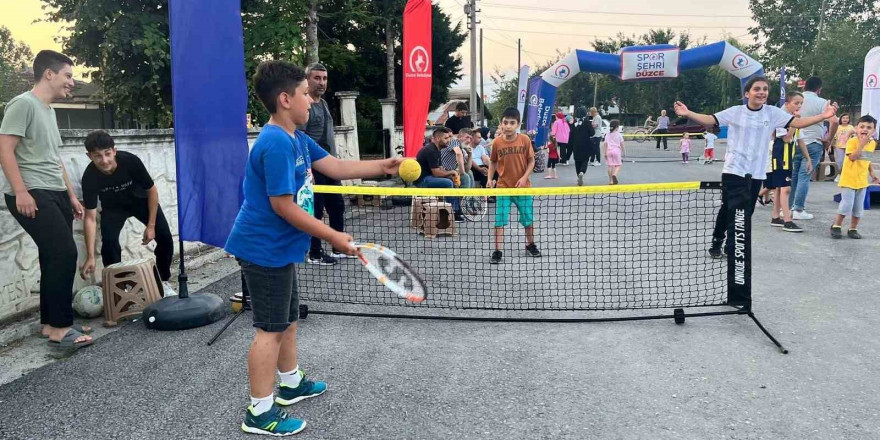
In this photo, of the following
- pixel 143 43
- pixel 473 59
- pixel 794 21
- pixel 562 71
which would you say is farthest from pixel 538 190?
pixel 794 21

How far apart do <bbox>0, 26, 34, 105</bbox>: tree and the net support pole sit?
5588 cm

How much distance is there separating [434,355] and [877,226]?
8281 millimetres

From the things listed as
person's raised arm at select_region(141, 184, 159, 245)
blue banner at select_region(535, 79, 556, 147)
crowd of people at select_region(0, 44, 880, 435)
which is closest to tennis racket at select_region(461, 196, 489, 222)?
crowd of people at select_region(0, 44, 880, 435)

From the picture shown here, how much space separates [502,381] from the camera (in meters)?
3.83

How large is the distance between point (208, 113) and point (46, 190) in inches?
54.4

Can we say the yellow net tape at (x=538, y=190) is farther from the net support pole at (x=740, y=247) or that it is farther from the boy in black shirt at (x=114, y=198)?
the boy in black shirt at (x=114, y=198)

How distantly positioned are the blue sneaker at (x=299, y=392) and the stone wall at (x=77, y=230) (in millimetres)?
2907

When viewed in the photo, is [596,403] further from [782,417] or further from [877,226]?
[877,226]

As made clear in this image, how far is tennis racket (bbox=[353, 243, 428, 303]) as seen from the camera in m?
3.10

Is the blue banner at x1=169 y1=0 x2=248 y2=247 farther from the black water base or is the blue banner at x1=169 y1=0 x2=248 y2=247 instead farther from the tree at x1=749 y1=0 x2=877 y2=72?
the tree at x1=749 y1=0 x2=877 y2=72

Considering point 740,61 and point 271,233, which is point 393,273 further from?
point 740,61

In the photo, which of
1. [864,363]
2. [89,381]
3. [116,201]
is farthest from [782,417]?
→ [116,201]

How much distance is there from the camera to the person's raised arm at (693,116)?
6320 mm

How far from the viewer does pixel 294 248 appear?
125 inches
